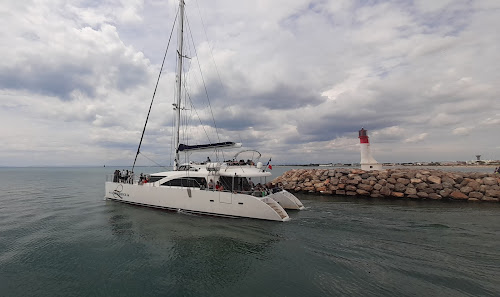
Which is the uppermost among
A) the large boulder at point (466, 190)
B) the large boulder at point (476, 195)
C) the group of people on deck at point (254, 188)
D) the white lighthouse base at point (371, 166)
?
the white lighthouse base at point (371, 166)

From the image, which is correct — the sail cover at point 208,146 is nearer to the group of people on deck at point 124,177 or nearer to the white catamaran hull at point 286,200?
the white catamaran hull at point 286,200

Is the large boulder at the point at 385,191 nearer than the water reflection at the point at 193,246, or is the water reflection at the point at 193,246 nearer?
the water reflection at the point at 193,246

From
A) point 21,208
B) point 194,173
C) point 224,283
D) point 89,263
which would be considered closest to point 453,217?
point 224,283

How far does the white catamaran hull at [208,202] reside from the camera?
11578mm

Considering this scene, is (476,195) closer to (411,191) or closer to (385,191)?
(411,191)

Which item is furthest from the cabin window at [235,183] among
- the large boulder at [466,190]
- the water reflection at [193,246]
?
the large boulder at [466,190]

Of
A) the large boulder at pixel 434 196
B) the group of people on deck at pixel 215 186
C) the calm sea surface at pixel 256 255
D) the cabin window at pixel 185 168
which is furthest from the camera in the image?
the large boulder at pixel 434 196

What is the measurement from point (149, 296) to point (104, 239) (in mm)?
5546

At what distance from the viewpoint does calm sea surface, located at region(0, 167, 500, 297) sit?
5699mm

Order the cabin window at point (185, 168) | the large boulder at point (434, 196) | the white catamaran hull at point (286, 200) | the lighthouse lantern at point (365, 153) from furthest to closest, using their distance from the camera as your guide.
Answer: the lighthouse lantern at point (365, 153) → the large boulder at point (434, 196) → the cabin window at point (185, 168) → the white catamaran hull at point (286, 200)

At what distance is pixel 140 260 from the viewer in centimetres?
737

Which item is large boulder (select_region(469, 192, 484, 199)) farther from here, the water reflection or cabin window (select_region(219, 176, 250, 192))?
cabin window (select_region(219, 176, 250, 192))

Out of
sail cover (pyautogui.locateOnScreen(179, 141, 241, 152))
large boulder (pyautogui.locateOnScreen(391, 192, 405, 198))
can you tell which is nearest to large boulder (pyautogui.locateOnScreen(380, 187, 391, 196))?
large boulder (pyautogui.locateOnScreen(391, 192, 405, 198))

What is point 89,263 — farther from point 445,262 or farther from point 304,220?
point 445,262
